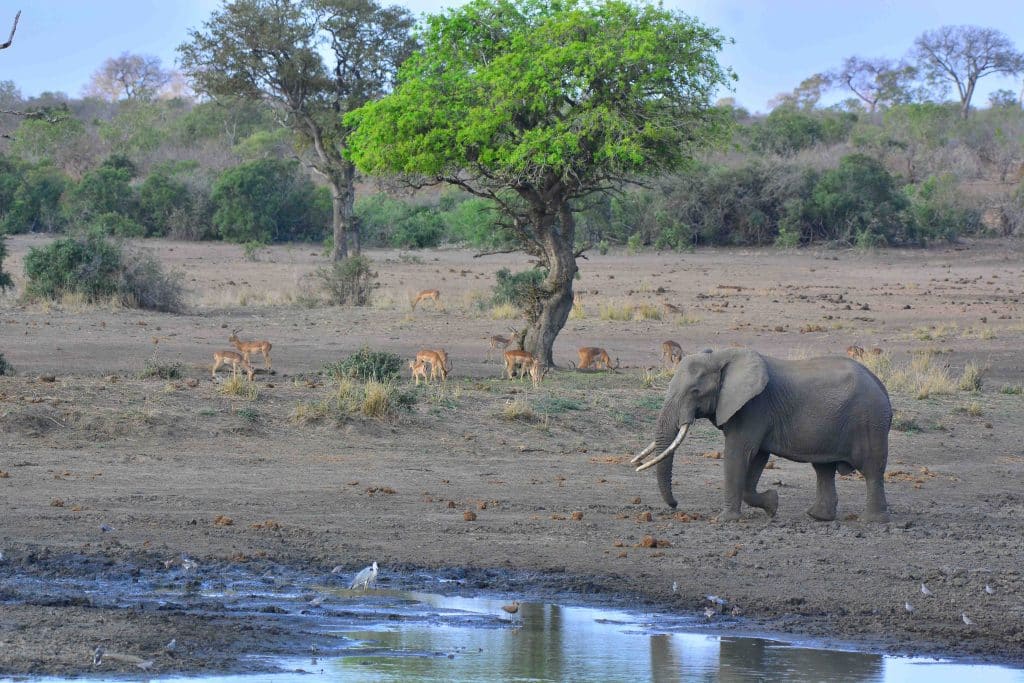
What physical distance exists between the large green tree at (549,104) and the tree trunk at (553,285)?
0.10 feet

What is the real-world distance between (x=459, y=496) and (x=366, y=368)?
18.4ft

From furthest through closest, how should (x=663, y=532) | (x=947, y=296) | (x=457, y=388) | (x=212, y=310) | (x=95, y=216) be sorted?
(x=95, y=216)
(x=947, y=296)
(x=212, y=310)
(x=457, y=388)
(x=663, y=532)

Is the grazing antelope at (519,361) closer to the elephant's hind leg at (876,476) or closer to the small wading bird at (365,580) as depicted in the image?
the elephant's hind leg at (876,476)

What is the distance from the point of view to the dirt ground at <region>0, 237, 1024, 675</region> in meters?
8.70

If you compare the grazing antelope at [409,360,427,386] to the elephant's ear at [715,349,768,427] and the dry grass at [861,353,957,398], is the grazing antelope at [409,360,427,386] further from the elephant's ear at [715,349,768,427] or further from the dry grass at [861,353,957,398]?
the elephant's ear at [715,349,768,427]

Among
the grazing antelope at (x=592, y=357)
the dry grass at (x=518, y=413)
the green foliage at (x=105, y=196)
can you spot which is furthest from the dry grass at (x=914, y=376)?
the green foliage at (x=105, y=196)

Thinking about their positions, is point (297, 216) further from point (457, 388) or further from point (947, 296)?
point (457, 388)

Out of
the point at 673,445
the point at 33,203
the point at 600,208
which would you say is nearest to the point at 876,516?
the point at 673,445

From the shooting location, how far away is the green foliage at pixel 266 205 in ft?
148

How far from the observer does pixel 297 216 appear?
4744cm

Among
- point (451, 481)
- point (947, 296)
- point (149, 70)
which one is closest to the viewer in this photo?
point (451, 481)

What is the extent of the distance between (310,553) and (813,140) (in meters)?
58.3

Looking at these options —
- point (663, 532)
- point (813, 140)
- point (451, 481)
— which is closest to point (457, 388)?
point (451, 481)

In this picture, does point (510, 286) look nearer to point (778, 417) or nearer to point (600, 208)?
point (778, 417)
